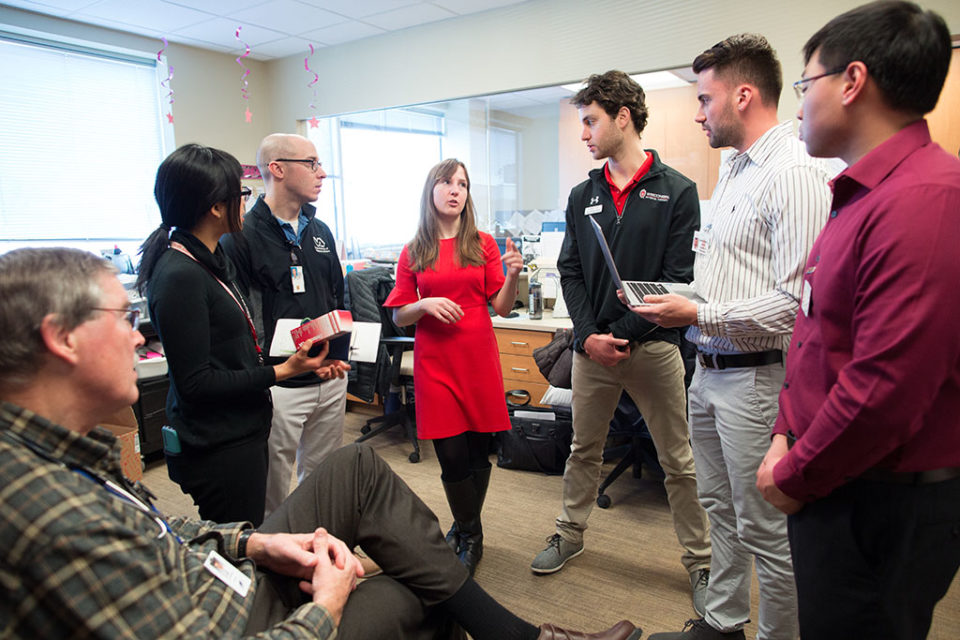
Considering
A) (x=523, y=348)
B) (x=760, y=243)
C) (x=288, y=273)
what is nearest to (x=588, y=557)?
(x=523, y=348)

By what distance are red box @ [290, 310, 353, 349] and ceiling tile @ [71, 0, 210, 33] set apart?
3.26m

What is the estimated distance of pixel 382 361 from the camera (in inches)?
142

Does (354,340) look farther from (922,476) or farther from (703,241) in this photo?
(922,476)

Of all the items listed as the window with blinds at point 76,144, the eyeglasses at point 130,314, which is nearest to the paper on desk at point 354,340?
the eyeglasses at point 130,314

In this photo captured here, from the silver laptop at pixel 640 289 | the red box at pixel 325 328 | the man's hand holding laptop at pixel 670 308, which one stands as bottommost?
the red box at pixel 325 328

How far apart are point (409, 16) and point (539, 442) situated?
3.11 meters

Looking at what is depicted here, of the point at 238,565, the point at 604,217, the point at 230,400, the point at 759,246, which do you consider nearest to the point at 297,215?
the point at 230,400

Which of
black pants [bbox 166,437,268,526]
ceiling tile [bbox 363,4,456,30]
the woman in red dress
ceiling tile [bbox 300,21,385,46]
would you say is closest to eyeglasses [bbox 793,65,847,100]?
the woman in red dress

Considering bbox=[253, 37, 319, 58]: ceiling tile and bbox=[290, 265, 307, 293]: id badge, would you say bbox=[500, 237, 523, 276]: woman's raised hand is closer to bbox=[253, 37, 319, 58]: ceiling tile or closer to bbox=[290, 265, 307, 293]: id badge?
bbox=[290, 265, 307, 293]: id badge

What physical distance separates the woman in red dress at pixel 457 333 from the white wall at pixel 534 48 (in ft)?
6.50

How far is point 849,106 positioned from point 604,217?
3.61 ft

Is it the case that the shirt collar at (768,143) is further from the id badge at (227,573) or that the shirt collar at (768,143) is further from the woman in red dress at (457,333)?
the id badge at (227,573)

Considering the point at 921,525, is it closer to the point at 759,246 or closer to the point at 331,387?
the point at 759,246

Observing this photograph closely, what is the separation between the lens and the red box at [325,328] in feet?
5.42
